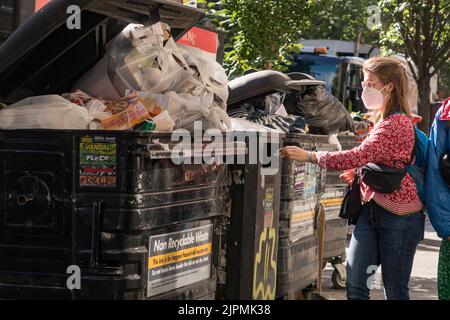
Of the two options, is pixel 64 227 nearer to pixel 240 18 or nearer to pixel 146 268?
pixel 146 268

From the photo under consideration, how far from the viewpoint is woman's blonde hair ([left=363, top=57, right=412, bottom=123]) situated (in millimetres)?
5336

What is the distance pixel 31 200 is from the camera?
4.18 m

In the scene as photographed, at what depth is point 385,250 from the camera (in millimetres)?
5258

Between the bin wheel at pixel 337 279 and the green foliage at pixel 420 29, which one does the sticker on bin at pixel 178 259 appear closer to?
the bin wheel at pixel 337 279

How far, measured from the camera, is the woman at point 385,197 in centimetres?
522

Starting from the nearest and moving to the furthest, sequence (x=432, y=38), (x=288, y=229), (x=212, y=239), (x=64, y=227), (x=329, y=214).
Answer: (x=64, y=227)
(x=212, y=239)
(x=288, y=229)
(x=329, y=214)
(x=432, y=38)

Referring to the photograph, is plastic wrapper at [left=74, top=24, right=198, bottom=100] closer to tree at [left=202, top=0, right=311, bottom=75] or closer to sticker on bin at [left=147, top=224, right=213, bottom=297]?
sticker on bin at [left=147, top=224, right=213, bottom=297]

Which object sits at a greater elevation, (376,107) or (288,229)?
(376,107)

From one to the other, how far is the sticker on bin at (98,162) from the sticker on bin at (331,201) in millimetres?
3496

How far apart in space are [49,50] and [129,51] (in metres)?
0.48

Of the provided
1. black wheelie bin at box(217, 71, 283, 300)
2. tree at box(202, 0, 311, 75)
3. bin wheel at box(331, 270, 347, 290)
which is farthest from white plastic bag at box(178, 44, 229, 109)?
tree at box(202, 0, 311, 75)

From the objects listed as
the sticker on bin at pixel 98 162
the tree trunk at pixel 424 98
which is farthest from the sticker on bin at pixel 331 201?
the tree trunk at pixel 424 98

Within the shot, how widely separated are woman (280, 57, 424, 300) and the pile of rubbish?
2.13 feet

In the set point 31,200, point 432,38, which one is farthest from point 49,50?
point 432,38
